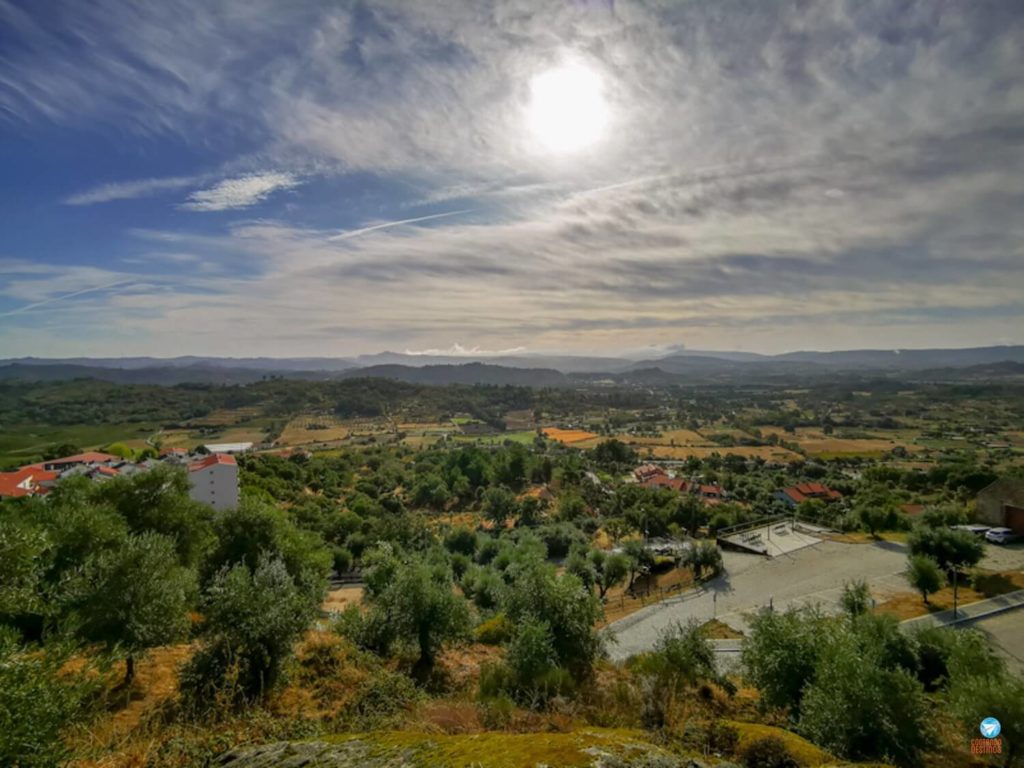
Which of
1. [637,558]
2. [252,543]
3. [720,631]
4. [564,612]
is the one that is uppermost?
[564,612]

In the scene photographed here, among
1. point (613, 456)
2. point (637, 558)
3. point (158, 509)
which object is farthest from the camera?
point (613, 456)

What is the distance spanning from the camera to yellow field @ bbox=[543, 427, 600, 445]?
109m

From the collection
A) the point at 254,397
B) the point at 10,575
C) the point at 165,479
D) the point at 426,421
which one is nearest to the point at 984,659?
the point at 10,575

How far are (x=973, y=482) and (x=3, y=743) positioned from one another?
195 ft

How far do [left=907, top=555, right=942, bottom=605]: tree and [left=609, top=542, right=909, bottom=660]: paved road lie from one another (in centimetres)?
190

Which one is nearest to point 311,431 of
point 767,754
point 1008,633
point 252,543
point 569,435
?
point 569,435

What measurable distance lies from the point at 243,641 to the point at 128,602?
2976 millimetres

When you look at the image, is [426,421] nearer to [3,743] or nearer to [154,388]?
[154,388]

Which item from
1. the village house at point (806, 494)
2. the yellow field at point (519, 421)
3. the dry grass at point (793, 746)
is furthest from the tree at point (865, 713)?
the yellow field at point (519, 421)

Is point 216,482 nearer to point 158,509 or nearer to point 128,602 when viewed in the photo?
point 158,509

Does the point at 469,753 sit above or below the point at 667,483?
above

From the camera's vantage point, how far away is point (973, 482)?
42.8 meters

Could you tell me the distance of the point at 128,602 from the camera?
947 centimetres

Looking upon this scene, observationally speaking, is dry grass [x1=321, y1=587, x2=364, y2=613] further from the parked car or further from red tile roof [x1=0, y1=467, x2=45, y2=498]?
the parked car
